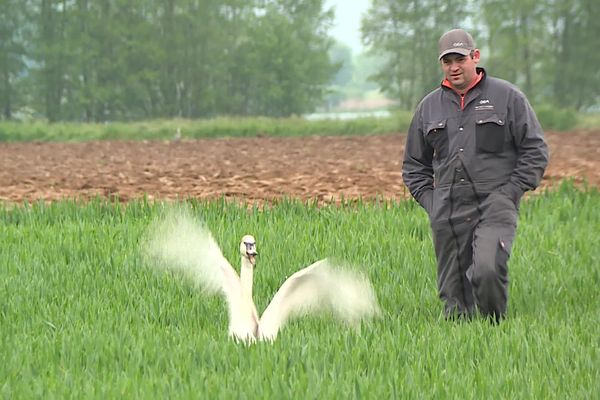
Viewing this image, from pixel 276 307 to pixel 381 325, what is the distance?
1.00 metres

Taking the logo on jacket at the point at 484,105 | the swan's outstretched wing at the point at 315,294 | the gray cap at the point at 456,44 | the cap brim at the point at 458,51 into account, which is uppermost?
the gray cap at the point at 456,44

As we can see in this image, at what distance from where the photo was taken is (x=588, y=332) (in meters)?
4.98

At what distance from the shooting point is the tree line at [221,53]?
45.2 m

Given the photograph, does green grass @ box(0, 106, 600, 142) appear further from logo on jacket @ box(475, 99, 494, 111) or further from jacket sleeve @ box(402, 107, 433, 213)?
logo on jacket @ box(475, 99, 494, 111)

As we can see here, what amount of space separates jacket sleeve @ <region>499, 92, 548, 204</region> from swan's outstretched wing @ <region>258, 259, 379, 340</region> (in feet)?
4.18

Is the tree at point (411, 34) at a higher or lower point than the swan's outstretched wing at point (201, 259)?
higher

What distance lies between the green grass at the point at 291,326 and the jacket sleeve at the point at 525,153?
2.56 ft

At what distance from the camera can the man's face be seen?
531 centimetres

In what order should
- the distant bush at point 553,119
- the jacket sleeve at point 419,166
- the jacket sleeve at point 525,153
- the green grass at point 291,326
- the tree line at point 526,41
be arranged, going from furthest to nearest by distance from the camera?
the tree line at point 526,41 → the distant bush at point 553,119 → the jacket sleeve at point 419,166 → the jacket sleeve at point 525,153 → the green grass at point 291,326

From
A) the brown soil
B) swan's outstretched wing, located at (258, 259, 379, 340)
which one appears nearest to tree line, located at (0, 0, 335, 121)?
the brown soil

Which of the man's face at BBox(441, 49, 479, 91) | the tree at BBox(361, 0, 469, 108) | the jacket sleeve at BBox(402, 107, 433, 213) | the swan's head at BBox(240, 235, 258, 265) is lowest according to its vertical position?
the swan's head at BBox(240, 235, 258, 265)

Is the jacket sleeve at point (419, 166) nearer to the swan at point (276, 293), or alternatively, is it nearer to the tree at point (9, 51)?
the swan at point (276, 293)

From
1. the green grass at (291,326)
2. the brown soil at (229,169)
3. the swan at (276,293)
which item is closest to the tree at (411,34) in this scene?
the brown soil at (229,169)

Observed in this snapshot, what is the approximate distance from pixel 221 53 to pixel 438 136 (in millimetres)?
44546
